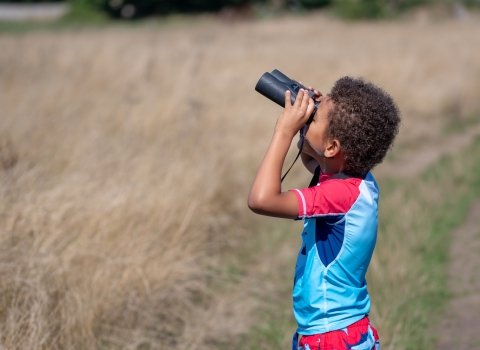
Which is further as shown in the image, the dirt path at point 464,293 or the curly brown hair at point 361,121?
the dirt path at point 464,293

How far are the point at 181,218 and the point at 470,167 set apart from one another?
14.3ft

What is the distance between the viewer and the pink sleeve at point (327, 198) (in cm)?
182

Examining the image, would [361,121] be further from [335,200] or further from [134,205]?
[134,205]

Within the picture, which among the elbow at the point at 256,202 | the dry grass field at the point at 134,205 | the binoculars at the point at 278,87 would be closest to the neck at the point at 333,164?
the binoculars at the point at 278,87

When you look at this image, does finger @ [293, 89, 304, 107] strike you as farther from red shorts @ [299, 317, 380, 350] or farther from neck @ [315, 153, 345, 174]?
red shorts @ [299, 317, 380, 350]

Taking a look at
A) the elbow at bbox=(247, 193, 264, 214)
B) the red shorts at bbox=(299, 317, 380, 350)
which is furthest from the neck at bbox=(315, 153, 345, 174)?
the red shorts at bbox=(299, 317, 380, 350)

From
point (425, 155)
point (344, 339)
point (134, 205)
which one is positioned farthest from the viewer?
point (425, 155)

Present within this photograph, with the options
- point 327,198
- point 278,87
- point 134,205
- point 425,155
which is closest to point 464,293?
point 134,205

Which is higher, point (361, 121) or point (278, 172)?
point (361, 121)

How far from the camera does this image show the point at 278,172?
1841 millimetres

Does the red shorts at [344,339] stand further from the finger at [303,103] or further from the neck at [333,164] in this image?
the finger at [303,103]

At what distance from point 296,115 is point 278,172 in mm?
194

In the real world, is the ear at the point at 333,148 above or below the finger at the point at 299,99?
below

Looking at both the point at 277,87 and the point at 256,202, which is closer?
the point at 256,202
